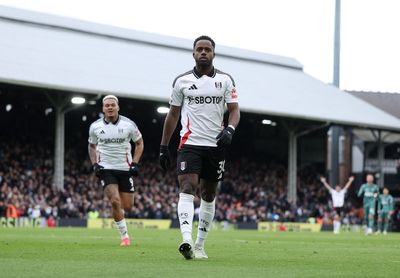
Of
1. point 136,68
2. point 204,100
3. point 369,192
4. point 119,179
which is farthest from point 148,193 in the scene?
point 204,100

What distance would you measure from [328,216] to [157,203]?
10.6 meters

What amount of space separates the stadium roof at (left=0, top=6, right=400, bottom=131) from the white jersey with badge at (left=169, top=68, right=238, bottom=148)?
2884cm

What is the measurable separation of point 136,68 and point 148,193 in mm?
6183

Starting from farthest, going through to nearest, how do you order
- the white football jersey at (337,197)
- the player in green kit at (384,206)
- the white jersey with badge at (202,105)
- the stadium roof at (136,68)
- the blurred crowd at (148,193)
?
the stadium roof at (136,68), the blurred crowd at (148,193), the white football jersey at (337,197), the player in green kit at (384,206), the white jersey with badge at (202,105)

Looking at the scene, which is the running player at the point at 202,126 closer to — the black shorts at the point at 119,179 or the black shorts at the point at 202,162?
the black shorts at the point at 202,162

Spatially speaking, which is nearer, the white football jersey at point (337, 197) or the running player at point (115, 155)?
the running player at point (115, 155)

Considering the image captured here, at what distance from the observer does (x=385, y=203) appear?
36.6 metres

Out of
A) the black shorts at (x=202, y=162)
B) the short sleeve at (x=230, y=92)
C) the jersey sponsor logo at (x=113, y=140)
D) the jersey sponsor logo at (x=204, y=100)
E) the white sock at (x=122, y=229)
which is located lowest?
the white sock at (x=122, y=229)

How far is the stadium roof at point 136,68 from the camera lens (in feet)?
142

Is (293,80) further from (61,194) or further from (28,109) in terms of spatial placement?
(61,194)

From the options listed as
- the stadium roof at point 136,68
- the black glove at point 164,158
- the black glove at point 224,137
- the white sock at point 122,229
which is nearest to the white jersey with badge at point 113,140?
the white sock at point 122,229

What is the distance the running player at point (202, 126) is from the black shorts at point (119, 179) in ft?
16.8

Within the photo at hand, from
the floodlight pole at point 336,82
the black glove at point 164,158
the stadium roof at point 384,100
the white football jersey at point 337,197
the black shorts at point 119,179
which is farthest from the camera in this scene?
the stadium roof at point 384,100

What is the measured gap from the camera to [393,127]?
56.3 m
